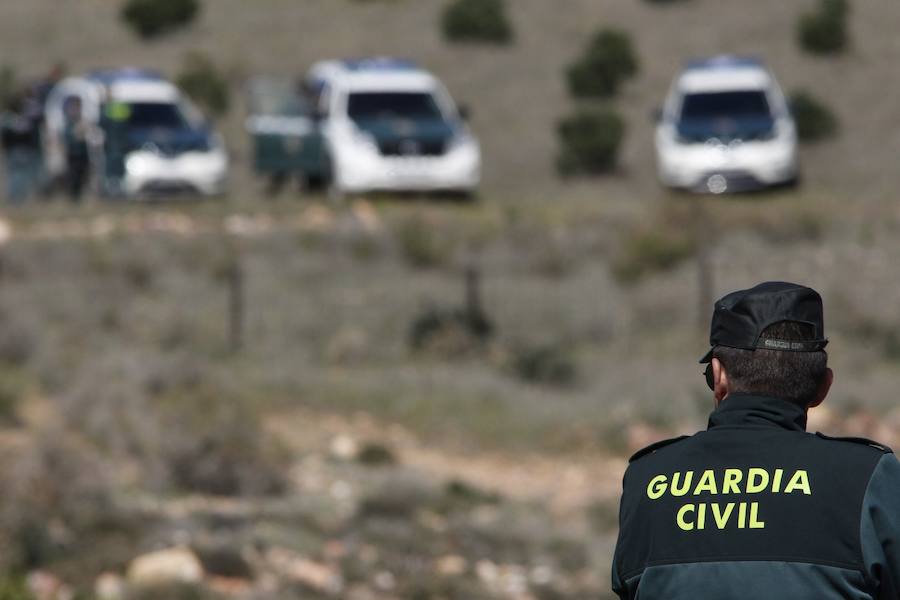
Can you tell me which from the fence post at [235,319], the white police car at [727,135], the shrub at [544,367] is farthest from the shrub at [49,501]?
the white police car at [727,135]

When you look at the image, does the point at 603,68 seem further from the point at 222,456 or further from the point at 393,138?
the point at 222,456

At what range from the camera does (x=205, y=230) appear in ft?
68.6

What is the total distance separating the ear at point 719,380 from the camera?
9.79 ft

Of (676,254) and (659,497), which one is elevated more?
(659,497)

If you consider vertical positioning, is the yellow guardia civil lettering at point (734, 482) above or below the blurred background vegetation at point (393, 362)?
above

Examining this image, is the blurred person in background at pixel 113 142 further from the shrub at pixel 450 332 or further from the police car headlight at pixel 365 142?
the shrub at pixel 450 332

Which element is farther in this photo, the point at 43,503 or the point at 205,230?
the point at 205,230

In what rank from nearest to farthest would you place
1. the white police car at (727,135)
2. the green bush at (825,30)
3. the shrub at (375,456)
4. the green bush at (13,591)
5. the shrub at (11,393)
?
the green bush at (13,591)
the shrub at (375,456)
the shrub at (11,393)
the white police car at (727,135)
the green bush at (825,30)

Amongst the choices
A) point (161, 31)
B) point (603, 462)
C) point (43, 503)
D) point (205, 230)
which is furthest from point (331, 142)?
point (161, 31)

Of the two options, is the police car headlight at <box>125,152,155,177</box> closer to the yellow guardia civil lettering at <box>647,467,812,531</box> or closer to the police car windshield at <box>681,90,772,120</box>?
the police car windshield at <box>681,90,772,120</box>

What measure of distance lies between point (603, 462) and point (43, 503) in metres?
4.24

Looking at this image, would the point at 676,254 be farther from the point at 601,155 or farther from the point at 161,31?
the point at 161,31

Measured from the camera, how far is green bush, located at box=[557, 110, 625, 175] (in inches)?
1110

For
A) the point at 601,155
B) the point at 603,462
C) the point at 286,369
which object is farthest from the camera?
the point at 601,155
